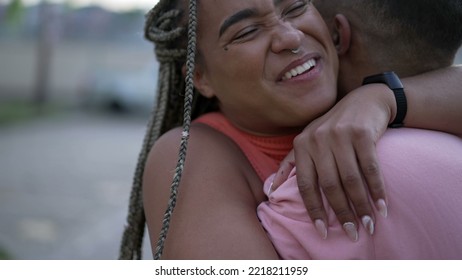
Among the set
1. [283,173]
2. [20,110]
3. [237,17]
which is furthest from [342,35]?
[20,110]

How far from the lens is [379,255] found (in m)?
1.60

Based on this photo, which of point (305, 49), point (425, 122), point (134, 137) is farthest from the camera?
point (134, 137)

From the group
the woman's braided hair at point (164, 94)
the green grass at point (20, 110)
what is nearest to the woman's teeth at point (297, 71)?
the woman's braided hair at point (164, 94)

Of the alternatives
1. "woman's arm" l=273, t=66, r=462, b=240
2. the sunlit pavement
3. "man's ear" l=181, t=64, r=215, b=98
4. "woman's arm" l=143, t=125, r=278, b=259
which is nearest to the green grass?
the sunlit pavement

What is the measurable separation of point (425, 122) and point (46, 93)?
18050mm

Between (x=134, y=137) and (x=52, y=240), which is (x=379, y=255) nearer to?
(x=52, y=240)

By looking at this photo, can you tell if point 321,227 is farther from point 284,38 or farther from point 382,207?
point 284,38

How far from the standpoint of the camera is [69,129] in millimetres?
13797

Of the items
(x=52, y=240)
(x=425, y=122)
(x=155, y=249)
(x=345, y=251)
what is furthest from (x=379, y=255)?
(x=52, y=240)

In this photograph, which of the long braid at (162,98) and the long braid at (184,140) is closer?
the long braid at (184,140)

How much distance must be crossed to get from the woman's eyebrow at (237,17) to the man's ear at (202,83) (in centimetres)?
26

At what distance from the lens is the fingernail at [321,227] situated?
1626mm

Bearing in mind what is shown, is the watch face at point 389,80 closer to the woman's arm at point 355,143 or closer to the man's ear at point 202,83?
the woman's arm at point 355,143

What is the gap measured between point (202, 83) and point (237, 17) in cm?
36
